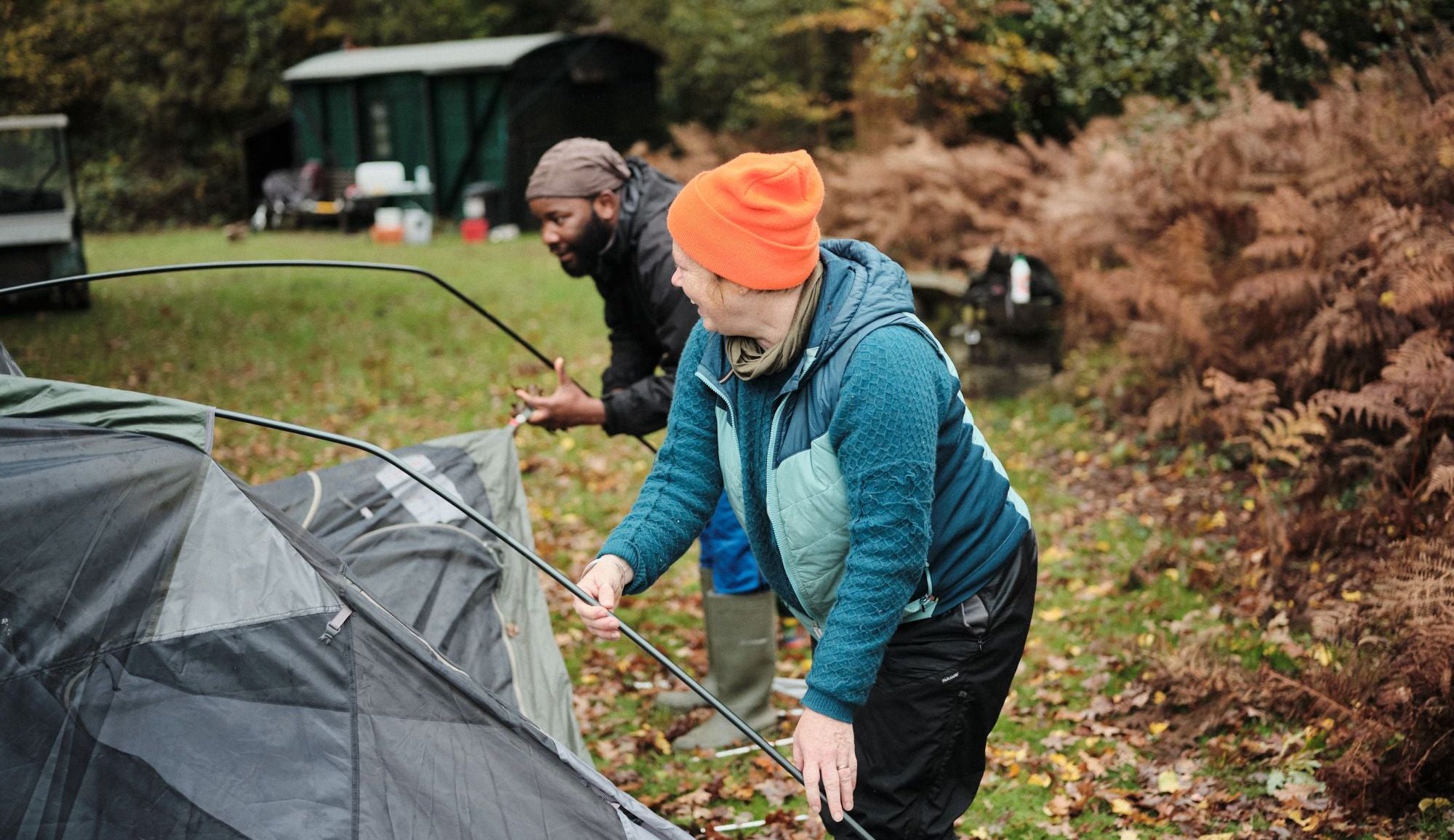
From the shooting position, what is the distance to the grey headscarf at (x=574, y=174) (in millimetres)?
3617

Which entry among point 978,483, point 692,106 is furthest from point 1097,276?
point 692,106

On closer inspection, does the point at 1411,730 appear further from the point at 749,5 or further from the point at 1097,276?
the point at 749,5

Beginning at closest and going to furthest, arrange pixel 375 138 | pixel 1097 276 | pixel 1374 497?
pixel 1374 497 < pixel 1097 276 < pixel 375 138

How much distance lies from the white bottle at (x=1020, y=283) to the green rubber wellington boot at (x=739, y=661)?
14.2 ft

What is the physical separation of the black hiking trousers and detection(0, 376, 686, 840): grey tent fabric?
1.89 ft

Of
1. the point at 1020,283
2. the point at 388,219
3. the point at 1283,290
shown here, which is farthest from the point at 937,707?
the point at 388,219

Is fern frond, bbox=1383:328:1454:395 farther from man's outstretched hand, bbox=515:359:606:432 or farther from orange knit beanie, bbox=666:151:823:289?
orange knit beanie, bbox=666:151:823:289

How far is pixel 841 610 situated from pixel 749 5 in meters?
16.5

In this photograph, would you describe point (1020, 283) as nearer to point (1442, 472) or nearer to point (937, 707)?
point (1442, 472)

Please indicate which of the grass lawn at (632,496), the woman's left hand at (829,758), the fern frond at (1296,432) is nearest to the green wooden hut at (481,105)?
the grass lawn at (632,496)

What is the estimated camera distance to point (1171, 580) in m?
5.04

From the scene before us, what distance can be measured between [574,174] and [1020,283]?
4868 millimetres

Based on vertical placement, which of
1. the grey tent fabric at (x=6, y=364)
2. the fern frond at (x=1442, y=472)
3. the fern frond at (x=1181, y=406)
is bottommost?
the fern frond at (x=1181, y=406)

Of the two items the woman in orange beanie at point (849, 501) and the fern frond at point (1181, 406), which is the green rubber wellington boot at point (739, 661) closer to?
the woman in orange beanie at point (849, 501)
